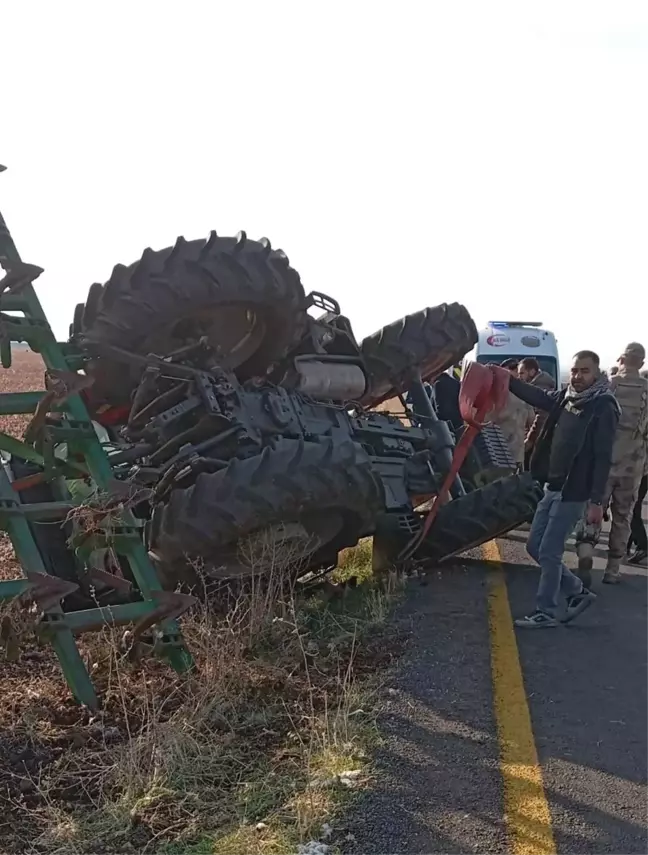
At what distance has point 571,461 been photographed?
6285mm

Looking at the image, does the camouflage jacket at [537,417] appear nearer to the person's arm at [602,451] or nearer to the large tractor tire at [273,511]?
the person's arm at [602,451]

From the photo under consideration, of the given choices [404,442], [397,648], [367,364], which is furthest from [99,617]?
[367,364]

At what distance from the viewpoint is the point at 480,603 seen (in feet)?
22.3

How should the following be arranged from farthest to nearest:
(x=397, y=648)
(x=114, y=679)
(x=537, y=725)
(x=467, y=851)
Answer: (x=397, y=648) < (x=114, y=679) < (x=537, y=725) < (x=467, y=851)

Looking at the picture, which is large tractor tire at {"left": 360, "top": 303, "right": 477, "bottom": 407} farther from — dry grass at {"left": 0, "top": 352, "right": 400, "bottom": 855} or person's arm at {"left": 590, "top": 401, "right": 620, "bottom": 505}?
Answer: dry grass at {"left": 0, "top": 352, "right": 400, "bottom": 855}

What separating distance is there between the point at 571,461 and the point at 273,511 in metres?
2.08

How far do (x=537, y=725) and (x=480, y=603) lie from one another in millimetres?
2339

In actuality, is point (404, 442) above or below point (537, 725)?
above

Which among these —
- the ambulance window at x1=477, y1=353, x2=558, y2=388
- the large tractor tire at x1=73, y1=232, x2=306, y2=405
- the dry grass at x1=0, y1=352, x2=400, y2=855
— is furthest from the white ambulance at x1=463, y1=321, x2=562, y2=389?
the dry grass at x1=0, y1=352, x2=400, y2=855

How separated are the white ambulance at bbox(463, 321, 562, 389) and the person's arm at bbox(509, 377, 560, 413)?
8358 mm

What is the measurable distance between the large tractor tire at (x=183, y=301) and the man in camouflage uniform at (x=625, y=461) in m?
3.05

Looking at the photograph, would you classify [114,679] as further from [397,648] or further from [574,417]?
[574,417]

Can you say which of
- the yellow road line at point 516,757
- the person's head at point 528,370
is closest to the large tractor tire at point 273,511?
the yellow road line at point 516,757

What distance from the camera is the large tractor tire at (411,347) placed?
28.4ft
